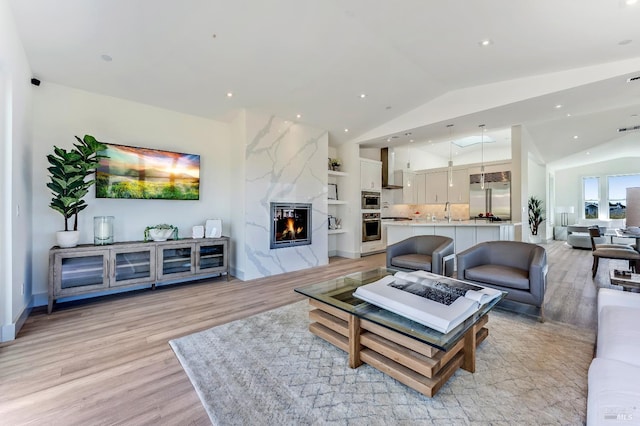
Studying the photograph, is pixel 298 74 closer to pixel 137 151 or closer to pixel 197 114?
pixel 197 114

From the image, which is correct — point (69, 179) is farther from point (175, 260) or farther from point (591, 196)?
point (591, 196)

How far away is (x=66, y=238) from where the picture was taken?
11.1ft

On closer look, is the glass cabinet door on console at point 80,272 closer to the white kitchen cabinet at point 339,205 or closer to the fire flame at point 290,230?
the fire flame at point 290,230

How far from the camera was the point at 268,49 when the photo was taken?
11.4ft

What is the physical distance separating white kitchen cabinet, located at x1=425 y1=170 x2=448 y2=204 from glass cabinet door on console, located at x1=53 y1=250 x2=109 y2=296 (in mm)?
7887

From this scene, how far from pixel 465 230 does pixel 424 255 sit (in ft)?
4.93

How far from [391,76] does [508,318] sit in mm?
3764

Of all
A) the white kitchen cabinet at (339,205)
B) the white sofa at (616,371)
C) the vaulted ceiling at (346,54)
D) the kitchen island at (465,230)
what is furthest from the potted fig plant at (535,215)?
the white sofa at (616,371)

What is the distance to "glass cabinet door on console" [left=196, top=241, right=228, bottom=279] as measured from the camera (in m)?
4.41

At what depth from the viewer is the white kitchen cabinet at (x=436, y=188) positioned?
8102mm

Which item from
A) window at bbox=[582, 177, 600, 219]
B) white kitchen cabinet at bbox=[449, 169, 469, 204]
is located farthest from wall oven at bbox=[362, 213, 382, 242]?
window at bbox=[582, 177, 600, 219]

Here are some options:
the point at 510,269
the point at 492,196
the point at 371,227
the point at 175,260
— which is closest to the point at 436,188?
the point at 492,196

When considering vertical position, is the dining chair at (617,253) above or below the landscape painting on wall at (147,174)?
below

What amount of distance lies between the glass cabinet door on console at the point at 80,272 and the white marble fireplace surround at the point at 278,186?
1.93m
